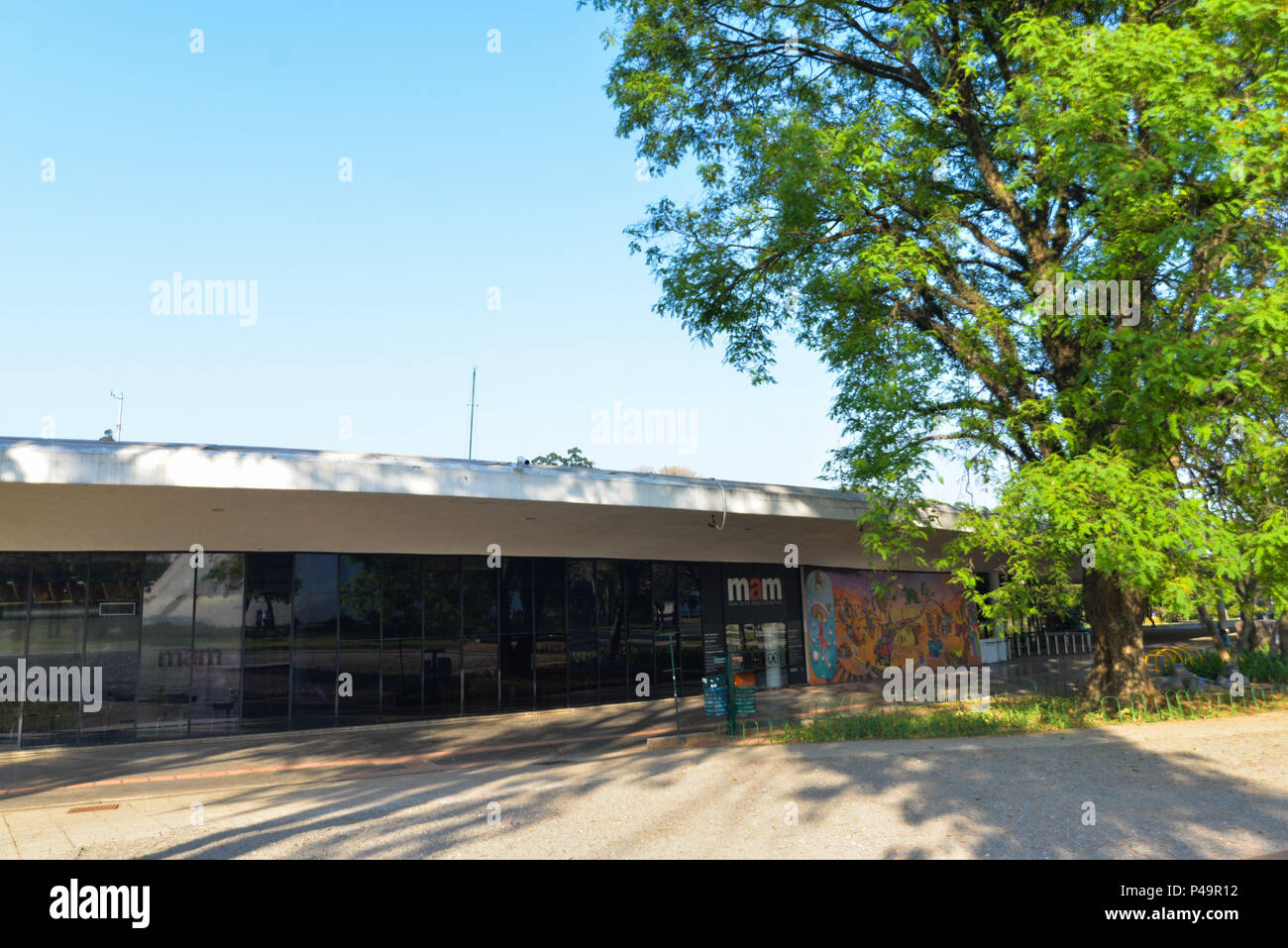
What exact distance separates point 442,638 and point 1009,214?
1488 centimetres

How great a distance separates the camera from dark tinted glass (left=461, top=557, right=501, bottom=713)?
19.4 meters

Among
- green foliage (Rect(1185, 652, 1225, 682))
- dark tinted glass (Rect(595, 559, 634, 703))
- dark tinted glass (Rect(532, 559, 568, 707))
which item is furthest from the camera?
dark tinted glass (Rect(595, 559, 634, 703))

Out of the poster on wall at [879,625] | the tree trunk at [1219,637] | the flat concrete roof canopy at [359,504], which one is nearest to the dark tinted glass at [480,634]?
the flat concrete roof canopy at [359,504]

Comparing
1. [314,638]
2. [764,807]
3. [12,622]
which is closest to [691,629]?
[314,638]

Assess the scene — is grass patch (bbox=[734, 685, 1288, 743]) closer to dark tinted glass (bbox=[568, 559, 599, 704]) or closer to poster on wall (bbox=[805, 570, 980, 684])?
dark tinted glass (bbox=[568, 559, 599, 704])

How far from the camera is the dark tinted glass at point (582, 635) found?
67.7 ft

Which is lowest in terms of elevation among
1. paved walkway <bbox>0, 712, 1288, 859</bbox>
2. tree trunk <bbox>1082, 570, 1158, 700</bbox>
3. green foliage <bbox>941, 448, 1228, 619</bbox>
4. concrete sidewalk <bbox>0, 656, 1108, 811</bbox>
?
concrete sidewalk <bbox>0, 656, 1108, 811</bbox>

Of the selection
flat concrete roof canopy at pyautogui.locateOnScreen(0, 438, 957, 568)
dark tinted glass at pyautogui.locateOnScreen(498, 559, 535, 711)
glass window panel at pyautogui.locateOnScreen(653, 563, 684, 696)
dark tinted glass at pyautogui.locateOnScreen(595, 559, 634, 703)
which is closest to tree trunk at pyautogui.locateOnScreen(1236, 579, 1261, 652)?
flat concrete roof canopy at pyautogui.locateOnScreen(0, 438, 957, 568)

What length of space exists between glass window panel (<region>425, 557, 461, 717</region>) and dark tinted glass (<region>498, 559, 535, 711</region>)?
1126 mm

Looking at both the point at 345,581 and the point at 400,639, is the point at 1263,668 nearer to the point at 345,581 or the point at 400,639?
the point at 400,639

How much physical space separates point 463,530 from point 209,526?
5.07m

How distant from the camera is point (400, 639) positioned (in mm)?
18672

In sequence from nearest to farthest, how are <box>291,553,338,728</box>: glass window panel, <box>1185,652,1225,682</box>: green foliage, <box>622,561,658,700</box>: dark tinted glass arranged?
<box>291,553,338,728</box>: glass window panel
<box>1185,652,1225,682</box>: green foliage
<box>622,561,658,700</box>: dark tinted glass
